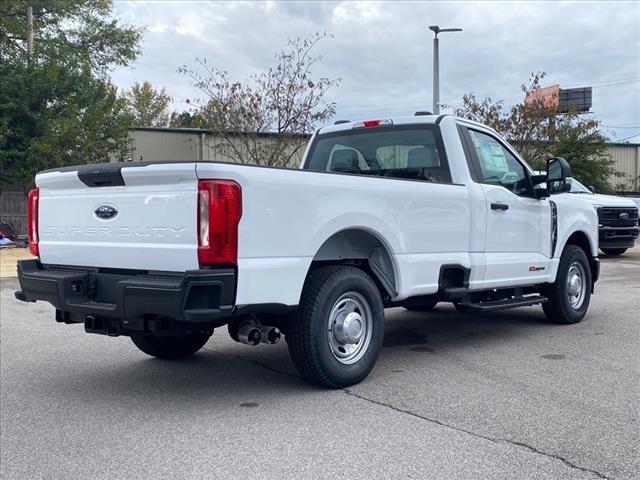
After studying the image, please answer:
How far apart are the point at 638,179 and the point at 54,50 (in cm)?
2871

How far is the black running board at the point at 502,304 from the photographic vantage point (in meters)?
6.34

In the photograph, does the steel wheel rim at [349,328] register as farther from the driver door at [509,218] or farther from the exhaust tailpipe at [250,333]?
the driver door at [509,218]

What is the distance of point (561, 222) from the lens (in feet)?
25.1

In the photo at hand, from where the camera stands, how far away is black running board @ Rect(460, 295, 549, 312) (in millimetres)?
6337

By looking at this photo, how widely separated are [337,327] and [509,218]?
2.50 metres

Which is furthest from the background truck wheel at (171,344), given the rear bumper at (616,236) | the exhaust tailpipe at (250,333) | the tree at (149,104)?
the tree at (149,104)

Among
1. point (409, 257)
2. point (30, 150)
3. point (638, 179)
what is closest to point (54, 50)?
point (30, 150)

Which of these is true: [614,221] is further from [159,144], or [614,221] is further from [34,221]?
[159,144]

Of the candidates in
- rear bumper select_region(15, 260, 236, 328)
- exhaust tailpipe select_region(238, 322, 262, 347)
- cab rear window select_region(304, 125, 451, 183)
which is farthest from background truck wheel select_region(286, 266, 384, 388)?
cab rear window select_region(304, 125, 451, 183)

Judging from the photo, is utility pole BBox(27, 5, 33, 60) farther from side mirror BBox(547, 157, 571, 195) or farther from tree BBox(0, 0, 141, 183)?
side mirror BBox(547, 157, 571, 195)

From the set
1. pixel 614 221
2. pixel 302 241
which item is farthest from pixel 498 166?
pixel 614 221

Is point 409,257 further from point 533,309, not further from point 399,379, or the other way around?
point 533,309

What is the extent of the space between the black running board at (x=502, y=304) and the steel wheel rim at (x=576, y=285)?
2.44 ft

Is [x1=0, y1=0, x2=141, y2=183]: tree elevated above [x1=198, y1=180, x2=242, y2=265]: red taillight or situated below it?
above
